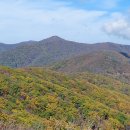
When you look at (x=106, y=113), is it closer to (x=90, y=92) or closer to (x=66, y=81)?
(x=90, y=92)

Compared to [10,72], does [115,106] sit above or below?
below

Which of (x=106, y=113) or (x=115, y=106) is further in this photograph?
(x=115, y=106)

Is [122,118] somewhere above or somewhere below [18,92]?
below

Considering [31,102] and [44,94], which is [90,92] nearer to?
[44,94]

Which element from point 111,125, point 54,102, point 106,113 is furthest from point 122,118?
point 54,102

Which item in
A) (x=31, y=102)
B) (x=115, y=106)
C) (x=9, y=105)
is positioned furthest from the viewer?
(x=115, y=106)

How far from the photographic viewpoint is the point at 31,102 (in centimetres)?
12688

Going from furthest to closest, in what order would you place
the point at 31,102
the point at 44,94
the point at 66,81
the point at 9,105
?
the point at 66,81 → the point at 44,94 → the point at 31,102 → the point at 9,105

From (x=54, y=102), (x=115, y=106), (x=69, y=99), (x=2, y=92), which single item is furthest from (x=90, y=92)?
(x=2, y=92)

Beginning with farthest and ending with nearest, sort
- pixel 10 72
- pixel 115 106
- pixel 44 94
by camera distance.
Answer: pixel 115 106, pixel 10 72, pixel 44 94

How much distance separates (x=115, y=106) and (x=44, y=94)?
4395 centimetres

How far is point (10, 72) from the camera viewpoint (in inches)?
6319

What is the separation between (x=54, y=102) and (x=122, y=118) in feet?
90.3

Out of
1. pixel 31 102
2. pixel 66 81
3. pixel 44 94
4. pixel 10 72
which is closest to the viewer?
pixel 31 102
